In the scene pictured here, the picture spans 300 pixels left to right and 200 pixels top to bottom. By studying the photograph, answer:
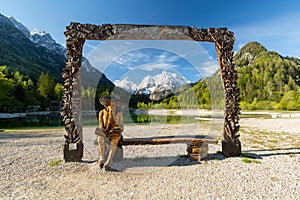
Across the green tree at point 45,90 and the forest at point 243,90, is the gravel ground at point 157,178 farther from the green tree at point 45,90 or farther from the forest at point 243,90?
the green tree at point 45,90

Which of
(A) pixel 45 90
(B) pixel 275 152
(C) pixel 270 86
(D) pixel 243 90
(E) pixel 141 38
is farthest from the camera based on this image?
(D) pixel 243 90

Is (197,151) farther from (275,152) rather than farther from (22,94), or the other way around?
(22,94)

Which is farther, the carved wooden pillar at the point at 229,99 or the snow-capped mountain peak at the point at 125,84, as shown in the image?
the snow-capped mountain peak at the point at 125,84

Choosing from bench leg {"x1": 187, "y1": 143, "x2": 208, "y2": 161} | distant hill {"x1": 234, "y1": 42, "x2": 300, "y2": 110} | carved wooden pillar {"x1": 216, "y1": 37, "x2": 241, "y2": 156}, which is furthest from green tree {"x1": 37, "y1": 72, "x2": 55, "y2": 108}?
distant hill {"x1": 234, "y1": 42, "x2": 300, "y2": 110}

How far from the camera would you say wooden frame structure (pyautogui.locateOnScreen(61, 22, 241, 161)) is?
19.4 feet

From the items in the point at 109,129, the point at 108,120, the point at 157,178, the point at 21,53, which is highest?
the point at 21,53

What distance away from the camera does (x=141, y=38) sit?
6.39 m

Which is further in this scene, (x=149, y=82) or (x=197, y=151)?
(x=149, y=82)

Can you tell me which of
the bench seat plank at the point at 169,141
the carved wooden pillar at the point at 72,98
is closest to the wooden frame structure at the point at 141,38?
the carved wooden pillar at the point at 72,98

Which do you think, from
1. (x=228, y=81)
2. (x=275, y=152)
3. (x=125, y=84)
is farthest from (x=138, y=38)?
(x=275, y=152)

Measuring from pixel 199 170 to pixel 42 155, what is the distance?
562 cm

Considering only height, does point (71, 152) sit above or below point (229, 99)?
below

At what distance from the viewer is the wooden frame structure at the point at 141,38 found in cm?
590

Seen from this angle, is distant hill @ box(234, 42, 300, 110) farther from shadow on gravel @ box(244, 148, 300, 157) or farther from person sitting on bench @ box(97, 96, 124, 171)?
person sitting on bench @ box(97, 96, 124, 171)
